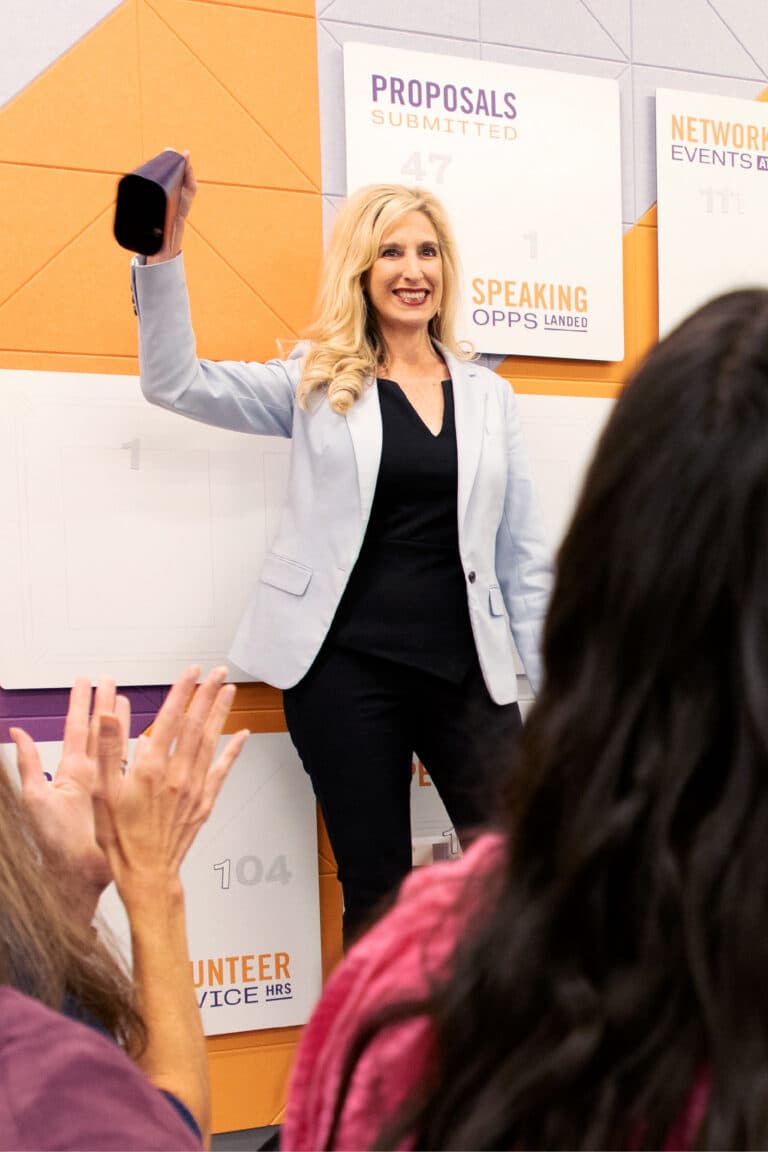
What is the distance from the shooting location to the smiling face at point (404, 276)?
2.69m

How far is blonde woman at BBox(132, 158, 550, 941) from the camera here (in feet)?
8.24

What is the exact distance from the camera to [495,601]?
103 inches

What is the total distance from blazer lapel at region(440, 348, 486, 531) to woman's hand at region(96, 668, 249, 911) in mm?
1587

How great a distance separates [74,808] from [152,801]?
157 millimetres

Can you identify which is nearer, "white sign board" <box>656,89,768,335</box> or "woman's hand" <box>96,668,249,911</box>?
"woman's hand" <box>96,668,249,911</box>

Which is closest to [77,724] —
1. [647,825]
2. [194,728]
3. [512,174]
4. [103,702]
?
[103,702]

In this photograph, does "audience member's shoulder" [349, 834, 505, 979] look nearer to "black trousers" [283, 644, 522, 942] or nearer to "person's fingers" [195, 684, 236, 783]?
"person's fingers" [195, 684, 236, 783]

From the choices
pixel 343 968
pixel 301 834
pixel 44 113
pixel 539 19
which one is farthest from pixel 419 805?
pixel 343 968

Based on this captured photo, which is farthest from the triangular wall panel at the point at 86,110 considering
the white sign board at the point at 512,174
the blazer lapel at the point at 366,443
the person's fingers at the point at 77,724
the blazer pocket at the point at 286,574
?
the person's fingers at the point at 77,724

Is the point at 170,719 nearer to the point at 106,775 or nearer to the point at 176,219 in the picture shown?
the point at 106,775

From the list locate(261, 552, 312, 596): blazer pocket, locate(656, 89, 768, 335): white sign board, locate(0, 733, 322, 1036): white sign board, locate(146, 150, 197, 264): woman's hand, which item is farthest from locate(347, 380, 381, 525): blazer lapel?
locate(656, 89, 768, 335): white sign board

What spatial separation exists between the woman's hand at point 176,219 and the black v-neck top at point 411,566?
495mm

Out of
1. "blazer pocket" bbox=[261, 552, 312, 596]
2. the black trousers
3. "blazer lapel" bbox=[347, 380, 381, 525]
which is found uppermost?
"blazer lapel" bbox=[347, 380, 381, 525]

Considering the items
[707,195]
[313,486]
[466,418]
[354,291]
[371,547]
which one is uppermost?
[707,195]
